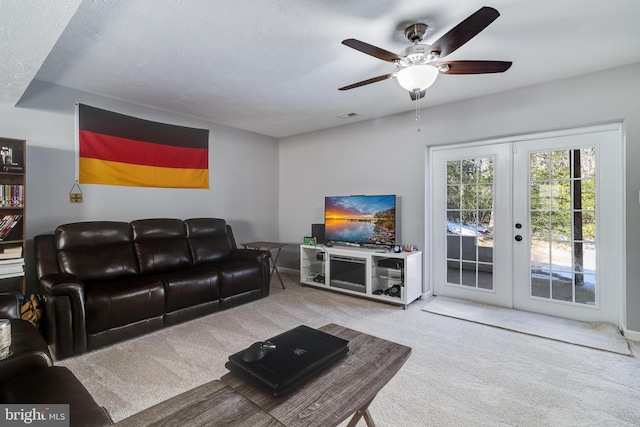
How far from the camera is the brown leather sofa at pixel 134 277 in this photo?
231 cm

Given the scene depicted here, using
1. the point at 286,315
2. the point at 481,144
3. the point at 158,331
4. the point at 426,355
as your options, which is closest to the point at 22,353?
the point at 158,331

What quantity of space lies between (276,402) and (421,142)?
140 inches

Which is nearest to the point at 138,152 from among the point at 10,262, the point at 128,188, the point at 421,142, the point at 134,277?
the point at 128,188

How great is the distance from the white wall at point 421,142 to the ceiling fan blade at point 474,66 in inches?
58.9

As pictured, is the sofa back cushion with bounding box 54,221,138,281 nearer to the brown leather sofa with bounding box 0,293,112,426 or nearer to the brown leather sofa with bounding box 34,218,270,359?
the brown leather sofa with bounding box 34,218,270,359

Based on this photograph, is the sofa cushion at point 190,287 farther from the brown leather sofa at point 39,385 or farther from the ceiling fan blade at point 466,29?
the ceiling fan blade at point 466,29

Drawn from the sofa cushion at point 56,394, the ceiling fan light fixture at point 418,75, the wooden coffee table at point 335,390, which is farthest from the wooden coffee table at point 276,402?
the ceiling fan light fixture at point 418,75

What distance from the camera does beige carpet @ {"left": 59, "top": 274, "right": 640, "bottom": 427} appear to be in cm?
172

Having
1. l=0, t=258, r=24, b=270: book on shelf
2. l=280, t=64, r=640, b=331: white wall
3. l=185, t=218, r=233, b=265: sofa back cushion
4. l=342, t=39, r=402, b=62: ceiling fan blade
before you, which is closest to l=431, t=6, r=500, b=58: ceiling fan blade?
l=342, t=39, r=402, b=62: ceiling fan blade

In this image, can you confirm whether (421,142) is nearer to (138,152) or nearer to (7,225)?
(138,152)

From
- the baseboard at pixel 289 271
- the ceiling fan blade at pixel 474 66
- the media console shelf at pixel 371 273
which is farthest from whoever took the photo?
the baseboard at pixel 289 271

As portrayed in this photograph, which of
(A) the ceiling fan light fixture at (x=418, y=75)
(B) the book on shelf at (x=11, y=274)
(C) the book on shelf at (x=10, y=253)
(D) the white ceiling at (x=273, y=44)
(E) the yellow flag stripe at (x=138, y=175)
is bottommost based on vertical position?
(B) the book on shelf at (x=11, y=274)

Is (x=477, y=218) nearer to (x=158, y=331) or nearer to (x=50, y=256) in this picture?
(x=158, y=331)

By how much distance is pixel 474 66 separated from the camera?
200 centimetres
